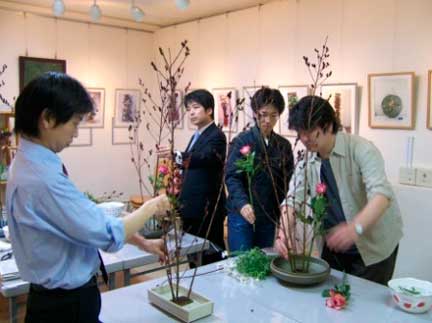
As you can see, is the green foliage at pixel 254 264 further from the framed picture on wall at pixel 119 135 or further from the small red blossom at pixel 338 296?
the framed picture on wall at pixel 119 135

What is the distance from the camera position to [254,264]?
6.20 ft

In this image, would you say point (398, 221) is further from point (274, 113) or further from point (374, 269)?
point (274, 113)

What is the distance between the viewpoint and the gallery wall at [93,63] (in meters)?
4.85

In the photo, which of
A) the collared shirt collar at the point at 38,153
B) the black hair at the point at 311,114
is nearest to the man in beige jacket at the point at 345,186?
the black hair at the point at 311,114

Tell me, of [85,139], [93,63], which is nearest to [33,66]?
[93,63]

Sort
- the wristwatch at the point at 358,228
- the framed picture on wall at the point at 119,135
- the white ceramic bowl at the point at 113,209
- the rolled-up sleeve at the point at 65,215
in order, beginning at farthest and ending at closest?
the framed picture on wall at the point at 119,135 → the white ceramic bowl at the point at 113,209 → the wristwatch at the point at 358,228 → the rolled-up sleeve at the point at 65,215

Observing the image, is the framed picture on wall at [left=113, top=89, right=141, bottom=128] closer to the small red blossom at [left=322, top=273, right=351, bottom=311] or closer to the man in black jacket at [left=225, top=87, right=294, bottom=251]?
the man in black jacket at [left=225, top=87, right=294, bottom=251]

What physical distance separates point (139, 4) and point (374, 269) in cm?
382

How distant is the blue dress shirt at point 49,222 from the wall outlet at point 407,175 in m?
2.75

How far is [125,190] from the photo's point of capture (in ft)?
19.4

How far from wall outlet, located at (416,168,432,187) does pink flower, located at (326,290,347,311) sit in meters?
2.01

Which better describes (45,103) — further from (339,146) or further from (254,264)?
(339,146)

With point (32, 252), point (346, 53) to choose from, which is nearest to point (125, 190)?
point (346, 53)

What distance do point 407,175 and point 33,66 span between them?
406cm
